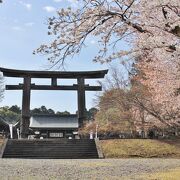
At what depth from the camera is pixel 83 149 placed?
27.7 m

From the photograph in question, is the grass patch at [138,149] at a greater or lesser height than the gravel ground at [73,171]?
greater

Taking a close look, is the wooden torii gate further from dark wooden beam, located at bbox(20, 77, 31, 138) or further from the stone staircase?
the stone staircase

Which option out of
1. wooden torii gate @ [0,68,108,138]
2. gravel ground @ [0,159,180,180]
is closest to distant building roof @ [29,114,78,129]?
wooden torii gate @ [0,68,108,138]

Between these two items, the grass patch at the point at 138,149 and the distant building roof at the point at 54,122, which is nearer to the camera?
the grass patch at the point at 138,149

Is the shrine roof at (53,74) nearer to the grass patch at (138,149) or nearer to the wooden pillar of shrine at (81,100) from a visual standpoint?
the wooden pillar of shrine at (81,100)

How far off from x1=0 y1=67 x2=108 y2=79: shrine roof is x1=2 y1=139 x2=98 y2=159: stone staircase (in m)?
7.56

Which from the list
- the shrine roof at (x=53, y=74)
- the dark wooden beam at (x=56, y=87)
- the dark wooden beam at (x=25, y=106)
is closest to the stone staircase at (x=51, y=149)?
the dark wooden beam at (x=25, y=106)

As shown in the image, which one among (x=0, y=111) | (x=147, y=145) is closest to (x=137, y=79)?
(x=147, y=145)

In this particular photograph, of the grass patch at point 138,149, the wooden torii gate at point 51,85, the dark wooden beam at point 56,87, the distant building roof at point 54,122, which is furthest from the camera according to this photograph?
the distant building roof at point 54,122

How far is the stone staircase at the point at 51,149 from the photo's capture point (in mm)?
25984

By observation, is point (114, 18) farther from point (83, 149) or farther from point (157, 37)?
point (83, 149)

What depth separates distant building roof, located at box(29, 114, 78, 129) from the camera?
44219 mm

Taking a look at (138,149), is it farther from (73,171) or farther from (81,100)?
(73,171)

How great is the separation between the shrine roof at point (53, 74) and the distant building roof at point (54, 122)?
1054cm
